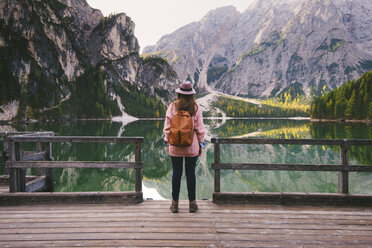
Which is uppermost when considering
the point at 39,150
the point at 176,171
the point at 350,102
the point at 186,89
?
the point at 350,102

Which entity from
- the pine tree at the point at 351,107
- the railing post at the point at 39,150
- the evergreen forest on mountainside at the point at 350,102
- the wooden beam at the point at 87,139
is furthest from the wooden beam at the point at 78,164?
the pine tree at the point at 351,107

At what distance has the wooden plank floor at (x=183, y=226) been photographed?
4.07 m

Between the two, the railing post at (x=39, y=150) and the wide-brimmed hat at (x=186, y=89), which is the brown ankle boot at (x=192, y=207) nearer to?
the wide-brimmed hat at (x=186, y=89)

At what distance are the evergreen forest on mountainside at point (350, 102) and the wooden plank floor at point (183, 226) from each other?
86.9 m

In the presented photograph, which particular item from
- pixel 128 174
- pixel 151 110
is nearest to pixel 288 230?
pixel 128 174

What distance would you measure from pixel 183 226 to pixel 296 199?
288 cm

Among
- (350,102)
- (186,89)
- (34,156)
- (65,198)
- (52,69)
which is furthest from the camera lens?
(52,69)

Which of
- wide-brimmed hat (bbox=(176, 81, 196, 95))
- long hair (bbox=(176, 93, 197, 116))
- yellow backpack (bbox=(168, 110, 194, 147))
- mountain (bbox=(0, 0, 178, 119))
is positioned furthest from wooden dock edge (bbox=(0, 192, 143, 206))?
mountain (bbox=(0, 0, 178, 119))

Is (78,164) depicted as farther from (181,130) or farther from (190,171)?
(181,130)

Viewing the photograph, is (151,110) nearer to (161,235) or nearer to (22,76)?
(22,76)

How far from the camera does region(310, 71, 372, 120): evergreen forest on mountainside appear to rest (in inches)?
3126

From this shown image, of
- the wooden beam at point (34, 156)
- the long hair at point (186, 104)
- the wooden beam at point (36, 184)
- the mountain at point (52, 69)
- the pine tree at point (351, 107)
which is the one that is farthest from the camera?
the mountain at point (52, 69)

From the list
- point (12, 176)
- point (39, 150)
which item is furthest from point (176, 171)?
point (39, 150)

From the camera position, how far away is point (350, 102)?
275ft
